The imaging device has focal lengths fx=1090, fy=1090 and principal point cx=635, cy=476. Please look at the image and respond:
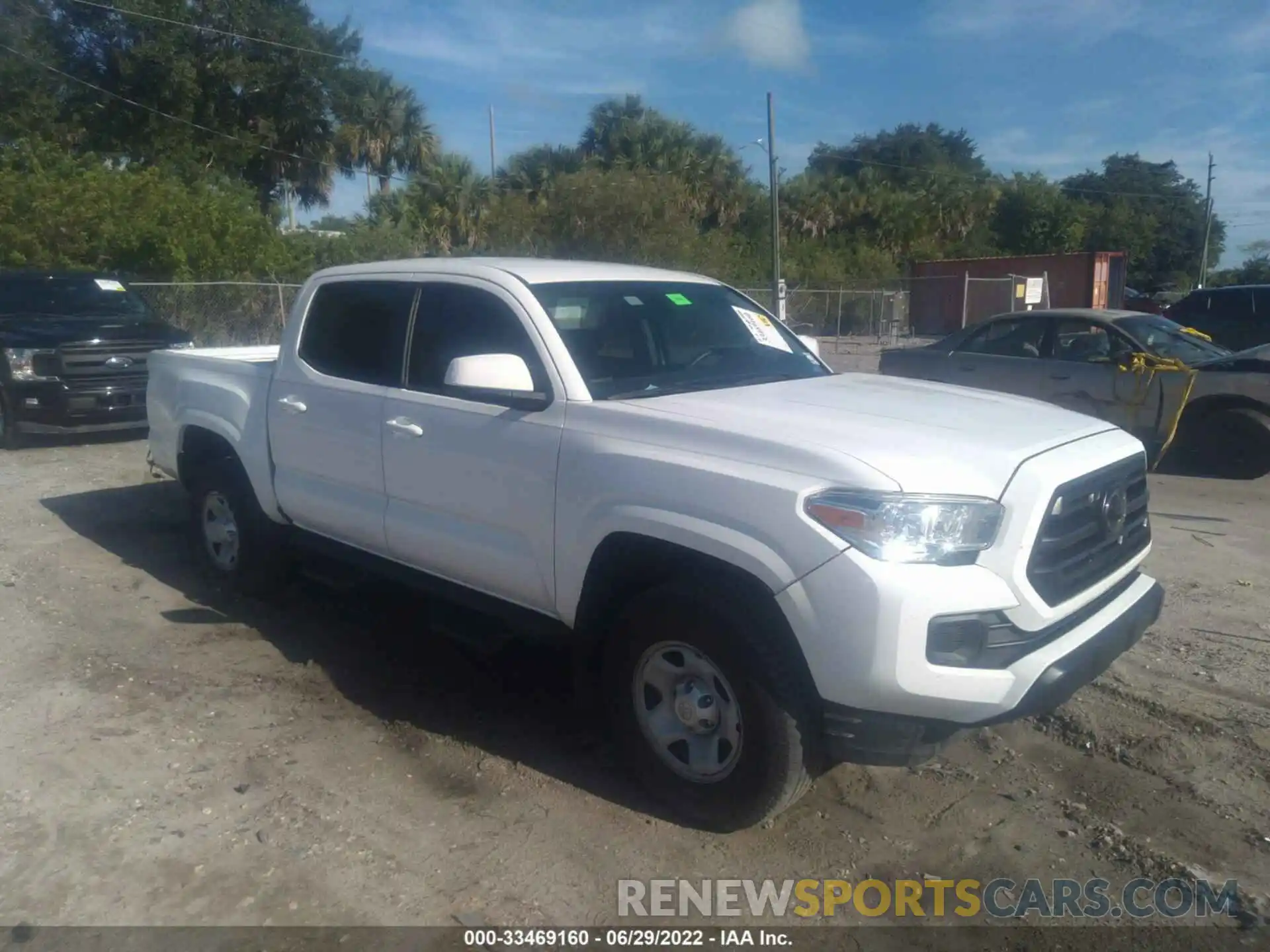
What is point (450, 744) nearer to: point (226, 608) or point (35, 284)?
point (226, 608)

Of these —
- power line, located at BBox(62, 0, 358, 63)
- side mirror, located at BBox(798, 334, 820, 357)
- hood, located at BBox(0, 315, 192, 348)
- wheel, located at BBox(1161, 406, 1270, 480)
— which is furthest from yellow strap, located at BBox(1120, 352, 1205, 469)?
power line, located at BBox(62, 0, 358, 63)

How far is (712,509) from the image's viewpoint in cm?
350

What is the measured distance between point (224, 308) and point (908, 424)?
1804cm

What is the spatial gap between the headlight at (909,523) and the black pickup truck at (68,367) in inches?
360

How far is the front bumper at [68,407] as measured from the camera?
10906mm

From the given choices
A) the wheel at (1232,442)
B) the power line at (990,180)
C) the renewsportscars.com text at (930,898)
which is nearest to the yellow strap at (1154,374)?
the wheel at (1232,442)

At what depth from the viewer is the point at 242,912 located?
3.38 metres

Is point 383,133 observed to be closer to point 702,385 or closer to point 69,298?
point 69,298

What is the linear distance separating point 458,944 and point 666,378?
7.44 feet

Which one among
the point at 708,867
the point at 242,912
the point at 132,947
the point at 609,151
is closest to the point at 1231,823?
the point at 708,867

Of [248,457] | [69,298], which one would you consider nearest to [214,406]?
[248,457]

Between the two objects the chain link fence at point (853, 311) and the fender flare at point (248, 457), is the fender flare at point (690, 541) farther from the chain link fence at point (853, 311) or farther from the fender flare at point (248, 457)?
the chain link fence at point (853, 311)

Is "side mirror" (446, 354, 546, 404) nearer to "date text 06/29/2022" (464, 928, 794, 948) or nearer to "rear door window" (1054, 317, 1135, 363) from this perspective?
"date text 06/29/2022" (464, 928, 794, 948)

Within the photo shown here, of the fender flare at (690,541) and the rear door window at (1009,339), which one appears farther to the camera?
the rear door window at (1009,339)
